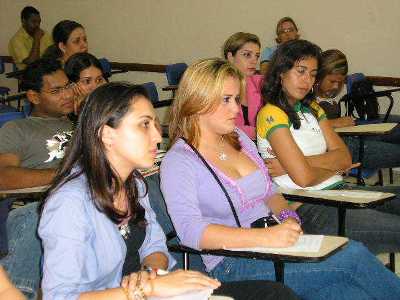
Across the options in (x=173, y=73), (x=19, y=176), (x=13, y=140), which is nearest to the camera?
(x=19, y=176)

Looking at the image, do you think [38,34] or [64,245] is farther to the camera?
[38,34]

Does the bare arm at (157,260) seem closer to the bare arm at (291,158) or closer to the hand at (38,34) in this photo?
the bare arm at (291,158)

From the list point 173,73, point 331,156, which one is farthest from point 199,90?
point 173,73

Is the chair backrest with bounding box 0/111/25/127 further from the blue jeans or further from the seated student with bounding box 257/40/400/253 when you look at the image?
the blue jeans

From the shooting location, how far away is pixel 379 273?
6.14 ft

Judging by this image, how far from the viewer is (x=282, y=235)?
6.02 feet

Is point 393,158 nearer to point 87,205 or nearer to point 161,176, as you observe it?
point 161,176

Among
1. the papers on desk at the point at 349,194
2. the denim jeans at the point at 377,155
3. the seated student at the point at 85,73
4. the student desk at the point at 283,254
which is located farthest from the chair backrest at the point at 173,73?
the student desk at the point at 283,254

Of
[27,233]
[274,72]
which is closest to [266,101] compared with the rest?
[274,72]

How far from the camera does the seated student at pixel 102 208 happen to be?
1.37 m

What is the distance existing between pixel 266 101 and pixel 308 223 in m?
0.60

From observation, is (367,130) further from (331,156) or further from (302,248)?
(302,248)

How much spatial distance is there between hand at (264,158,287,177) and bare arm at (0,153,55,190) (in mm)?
965

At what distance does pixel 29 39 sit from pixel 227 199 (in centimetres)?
584
